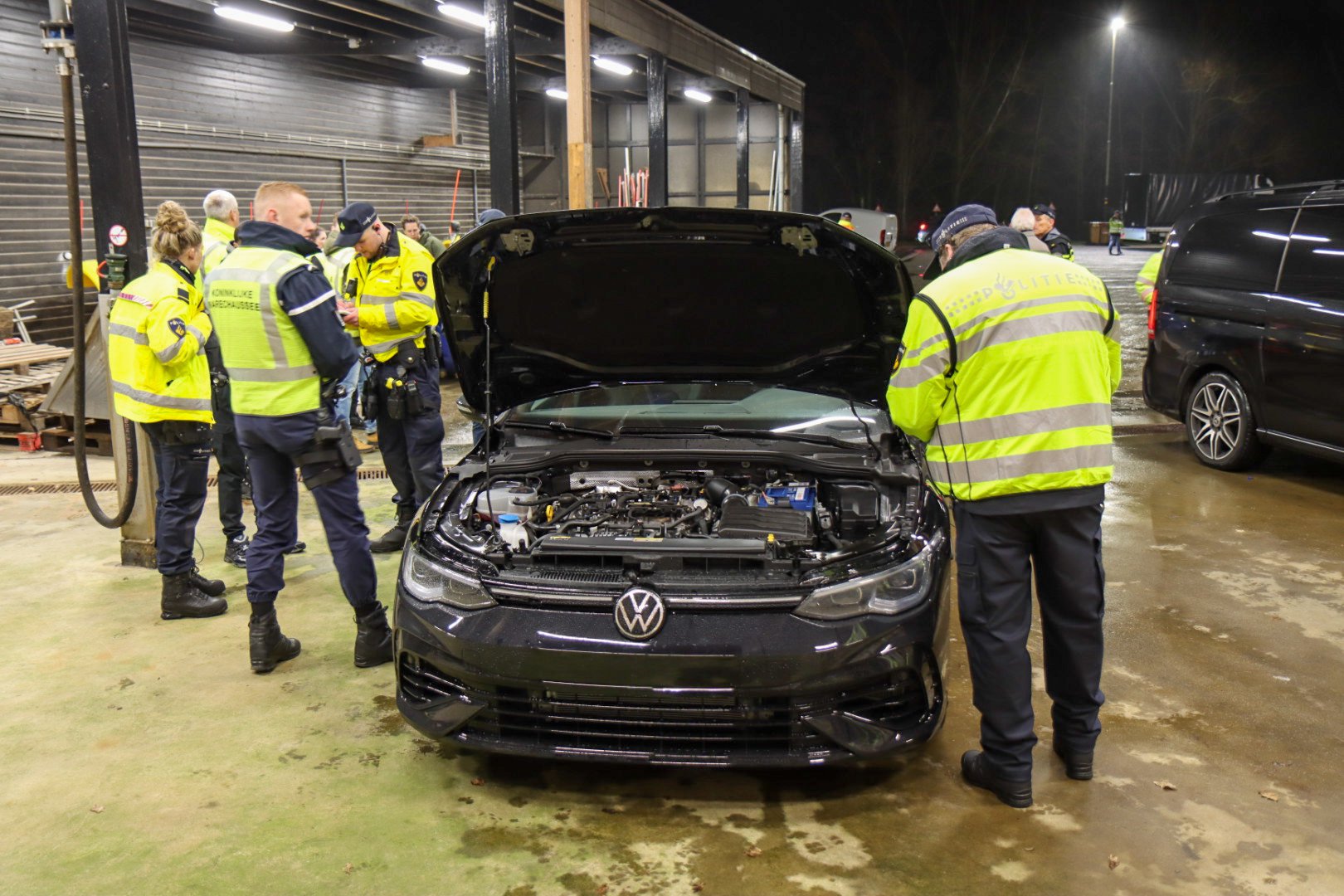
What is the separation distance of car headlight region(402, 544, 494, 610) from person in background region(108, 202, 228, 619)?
6.42ft

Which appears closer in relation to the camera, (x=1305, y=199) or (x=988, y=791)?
(x=988, y=791)

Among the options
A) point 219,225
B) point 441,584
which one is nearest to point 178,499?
point 219,225

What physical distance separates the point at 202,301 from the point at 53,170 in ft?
28.0

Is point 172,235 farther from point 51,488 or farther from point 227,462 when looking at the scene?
point 51,488

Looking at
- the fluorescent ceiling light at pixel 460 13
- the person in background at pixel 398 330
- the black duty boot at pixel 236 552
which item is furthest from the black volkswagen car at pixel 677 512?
the fluorescent ceiling light at pixel 460 13

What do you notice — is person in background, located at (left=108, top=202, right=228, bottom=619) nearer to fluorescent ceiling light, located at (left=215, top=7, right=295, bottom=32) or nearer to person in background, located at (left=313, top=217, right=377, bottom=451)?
person in background, located at (left=313, top=217, right=377, bottom=451)

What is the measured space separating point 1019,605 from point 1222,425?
4.78m

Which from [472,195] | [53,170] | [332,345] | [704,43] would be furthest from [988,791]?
[472,195]

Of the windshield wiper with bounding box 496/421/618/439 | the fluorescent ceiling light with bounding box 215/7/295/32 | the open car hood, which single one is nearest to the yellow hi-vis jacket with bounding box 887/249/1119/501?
the open car hood

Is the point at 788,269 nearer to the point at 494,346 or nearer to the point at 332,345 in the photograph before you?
the point at 494,346

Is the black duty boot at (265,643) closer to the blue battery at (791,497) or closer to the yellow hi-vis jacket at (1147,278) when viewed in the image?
the blue battery at (791,497)

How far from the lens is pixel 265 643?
4.11 metres

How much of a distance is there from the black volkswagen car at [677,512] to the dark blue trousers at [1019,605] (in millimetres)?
127

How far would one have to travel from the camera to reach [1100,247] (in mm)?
30578
